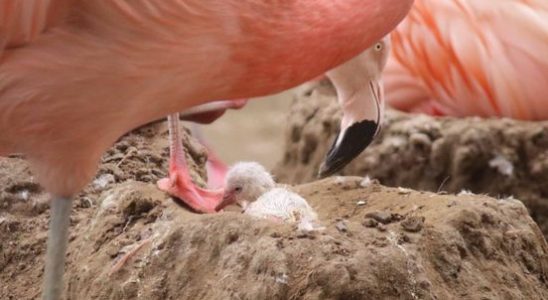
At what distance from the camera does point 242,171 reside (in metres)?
3.61

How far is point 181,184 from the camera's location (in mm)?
3348

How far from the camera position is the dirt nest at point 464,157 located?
176 inches

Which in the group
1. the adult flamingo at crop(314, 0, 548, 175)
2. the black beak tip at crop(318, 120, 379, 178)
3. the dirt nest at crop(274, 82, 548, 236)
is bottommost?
the dirt nest at crop(274, 82, 548, 236)

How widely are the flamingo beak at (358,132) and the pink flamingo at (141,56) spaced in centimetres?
90

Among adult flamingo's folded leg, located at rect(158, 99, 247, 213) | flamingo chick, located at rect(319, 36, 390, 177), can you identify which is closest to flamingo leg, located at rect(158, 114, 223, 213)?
adult flamingo's folded leg, located at rect(158, 99, 247, 213)

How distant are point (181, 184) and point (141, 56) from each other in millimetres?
994

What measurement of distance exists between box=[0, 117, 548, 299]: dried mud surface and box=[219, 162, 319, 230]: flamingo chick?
83mm

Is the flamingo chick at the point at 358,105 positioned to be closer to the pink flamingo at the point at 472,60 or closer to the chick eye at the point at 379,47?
the chick eye at the point at 379,47

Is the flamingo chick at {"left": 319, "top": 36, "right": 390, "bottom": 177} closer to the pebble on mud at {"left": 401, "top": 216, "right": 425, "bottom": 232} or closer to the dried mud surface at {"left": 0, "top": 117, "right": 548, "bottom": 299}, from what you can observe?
the dried mud surface at {"left": 0, "top": 117, "right": 548, "bottom": 299}

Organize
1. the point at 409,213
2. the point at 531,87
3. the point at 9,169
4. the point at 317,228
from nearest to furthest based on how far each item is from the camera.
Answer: the point at 317,228 < the point at 409,213 < the point at 9,169 < the point at 531,87

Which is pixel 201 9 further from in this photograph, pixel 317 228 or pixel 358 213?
pixel 358 213


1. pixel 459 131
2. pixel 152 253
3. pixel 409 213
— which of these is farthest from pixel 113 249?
pixel 459 131

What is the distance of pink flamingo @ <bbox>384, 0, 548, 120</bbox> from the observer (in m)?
4.41

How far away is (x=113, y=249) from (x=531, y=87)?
200 centimetres
